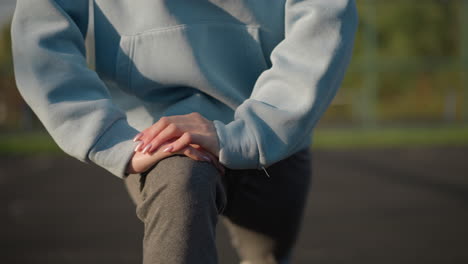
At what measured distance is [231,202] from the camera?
4.04 feet

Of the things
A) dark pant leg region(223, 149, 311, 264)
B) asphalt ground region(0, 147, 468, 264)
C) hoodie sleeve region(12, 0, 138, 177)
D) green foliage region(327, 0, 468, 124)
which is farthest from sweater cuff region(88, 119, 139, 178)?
green foliage region(327, 0, 468, 124)

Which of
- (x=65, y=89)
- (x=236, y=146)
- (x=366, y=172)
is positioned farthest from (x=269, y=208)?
(x=366, y=172)

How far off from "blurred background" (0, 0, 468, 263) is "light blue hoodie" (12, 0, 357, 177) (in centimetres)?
171

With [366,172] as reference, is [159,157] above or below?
above

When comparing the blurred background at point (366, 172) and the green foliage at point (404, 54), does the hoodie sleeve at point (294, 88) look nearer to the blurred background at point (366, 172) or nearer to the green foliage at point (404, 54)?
the blurred background at point (366, 172)

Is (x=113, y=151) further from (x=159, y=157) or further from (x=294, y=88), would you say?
(x=294, y=88)

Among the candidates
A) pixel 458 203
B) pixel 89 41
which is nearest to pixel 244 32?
pixel 89 41

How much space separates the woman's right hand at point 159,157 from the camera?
3.10 ft

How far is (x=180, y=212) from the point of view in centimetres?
88

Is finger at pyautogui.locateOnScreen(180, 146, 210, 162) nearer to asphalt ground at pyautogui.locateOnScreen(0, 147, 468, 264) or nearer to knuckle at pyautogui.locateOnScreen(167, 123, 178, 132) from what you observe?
knuckle at pyautogui.locateOnScreen(167, 123, 178, 132)

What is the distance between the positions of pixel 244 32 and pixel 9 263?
7.14ft

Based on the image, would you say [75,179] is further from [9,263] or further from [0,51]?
[0,51]

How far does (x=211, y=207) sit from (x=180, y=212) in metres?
0.07

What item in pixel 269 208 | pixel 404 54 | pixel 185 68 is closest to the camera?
pixel 185 68
